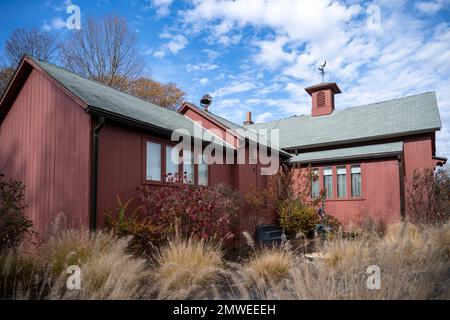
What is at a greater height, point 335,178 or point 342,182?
point 335,178

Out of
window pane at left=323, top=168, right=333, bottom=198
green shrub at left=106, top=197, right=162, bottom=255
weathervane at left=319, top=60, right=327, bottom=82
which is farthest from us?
weathervane at left=319, top=60, right=327, bottom=82

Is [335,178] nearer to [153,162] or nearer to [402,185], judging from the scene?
[402,185]

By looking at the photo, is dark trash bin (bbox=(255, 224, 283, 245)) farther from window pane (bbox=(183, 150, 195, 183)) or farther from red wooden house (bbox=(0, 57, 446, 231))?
window pane (bbox=(183, 150, 195, 183))

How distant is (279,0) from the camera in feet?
32.4

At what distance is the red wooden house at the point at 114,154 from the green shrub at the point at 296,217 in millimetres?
1279

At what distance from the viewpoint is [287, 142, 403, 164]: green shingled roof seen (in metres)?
13.9

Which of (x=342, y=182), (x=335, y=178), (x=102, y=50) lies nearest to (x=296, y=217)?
(x=335, y=178)

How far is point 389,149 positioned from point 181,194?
9977mm

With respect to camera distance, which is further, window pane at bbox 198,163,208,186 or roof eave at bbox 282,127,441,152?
roof eave at bbox 282,127,441,152

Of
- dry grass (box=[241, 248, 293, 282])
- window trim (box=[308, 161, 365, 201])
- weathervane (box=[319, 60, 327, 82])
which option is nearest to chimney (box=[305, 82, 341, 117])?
weathervane (box=[319, 60, 327, 82])

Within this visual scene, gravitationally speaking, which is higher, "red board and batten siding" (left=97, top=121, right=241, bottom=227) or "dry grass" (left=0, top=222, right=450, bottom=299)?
"red board and batten siding" (left=97, top=121, right=241, bottom=227)

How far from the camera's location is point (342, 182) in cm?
1502

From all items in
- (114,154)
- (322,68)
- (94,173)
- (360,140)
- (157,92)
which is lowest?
(94,173)

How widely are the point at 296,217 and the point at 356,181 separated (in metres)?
3.65
